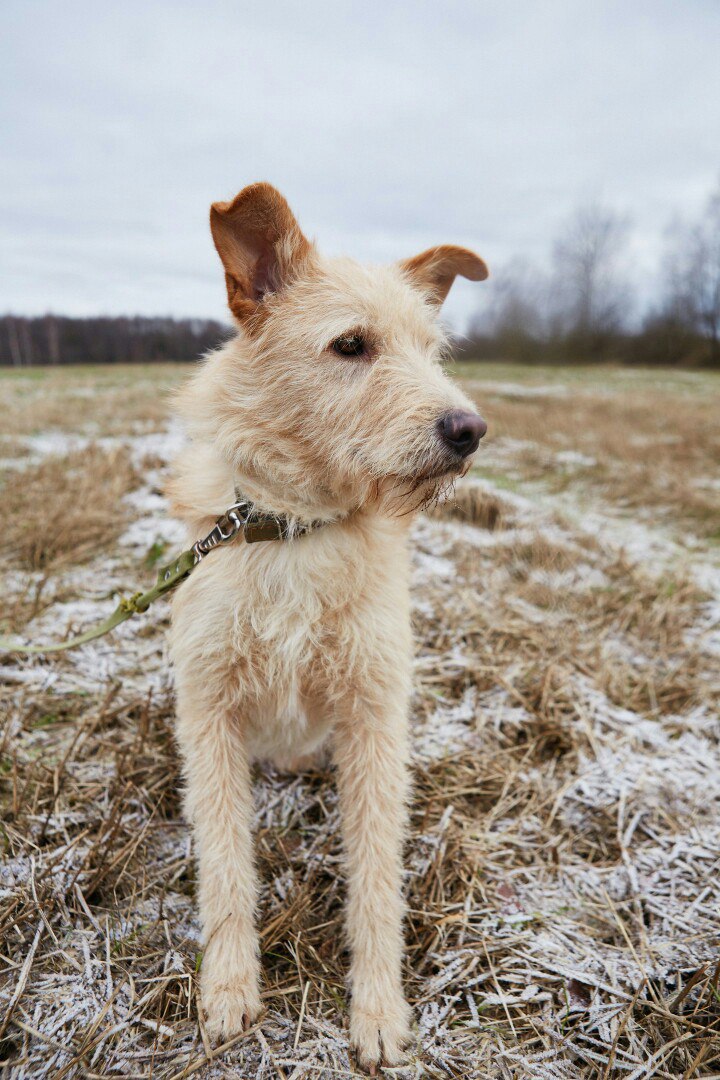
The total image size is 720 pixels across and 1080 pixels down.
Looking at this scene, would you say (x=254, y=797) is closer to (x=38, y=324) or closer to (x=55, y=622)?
(x=55, y=622)

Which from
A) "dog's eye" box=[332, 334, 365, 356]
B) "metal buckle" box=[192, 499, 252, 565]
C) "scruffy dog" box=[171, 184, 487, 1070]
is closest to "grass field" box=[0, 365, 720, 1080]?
"scruffy dog" box=[171, 184, 487, 1070]

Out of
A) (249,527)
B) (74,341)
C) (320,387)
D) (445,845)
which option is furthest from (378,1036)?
(74,341)

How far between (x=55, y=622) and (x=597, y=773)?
10.2 ft

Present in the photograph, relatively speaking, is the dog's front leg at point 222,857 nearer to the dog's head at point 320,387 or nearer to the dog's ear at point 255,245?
the dog's head at point 320,387

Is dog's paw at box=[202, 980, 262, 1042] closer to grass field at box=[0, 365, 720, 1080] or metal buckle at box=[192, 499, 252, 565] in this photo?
grass field at box=[0, 365, 720, 1080]

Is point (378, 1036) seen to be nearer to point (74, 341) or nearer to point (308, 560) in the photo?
point (308, 560)

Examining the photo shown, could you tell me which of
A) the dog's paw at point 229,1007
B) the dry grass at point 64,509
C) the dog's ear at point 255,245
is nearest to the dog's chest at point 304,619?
the dog's paw at point 229,1007

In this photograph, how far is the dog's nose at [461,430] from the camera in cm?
199

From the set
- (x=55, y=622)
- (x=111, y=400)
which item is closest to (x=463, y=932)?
(x=55, y=622)

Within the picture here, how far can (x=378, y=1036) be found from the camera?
1.82m

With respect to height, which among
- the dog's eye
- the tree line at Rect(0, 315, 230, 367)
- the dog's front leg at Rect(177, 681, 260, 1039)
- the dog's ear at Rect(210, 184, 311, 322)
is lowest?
the dog's front leg at Rect(177, 681, 260, 1039)

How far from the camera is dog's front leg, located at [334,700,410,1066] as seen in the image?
1.86 meters

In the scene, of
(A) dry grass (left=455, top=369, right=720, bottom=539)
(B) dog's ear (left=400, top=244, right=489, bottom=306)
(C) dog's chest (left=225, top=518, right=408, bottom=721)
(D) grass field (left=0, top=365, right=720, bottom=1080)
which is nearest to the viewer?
(D) grass field (left=0, top=365, right=720, bottom=1080)

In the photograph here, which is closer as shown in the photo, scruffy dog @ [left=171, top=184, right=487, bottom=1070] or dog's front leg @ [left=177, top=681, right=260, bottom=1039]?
dog's front leg @ [left=177, top=681, right=260, bottom=1039]
